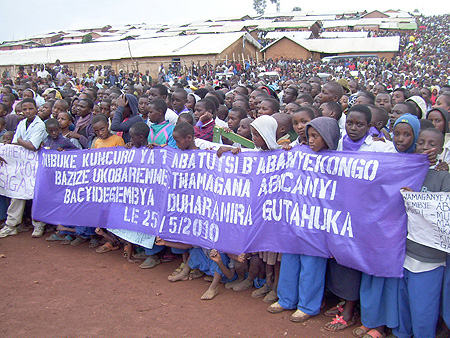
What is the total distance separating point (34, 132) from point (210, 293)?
4068 millimetres

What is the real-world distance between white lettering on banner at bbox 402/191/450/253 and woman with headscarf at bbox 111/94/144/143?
397cm

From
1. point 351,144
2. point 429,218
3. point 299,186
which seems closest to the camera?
point 429,218

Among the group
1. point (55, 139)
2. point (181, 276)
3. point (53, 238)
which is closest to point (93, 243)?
point (53, 238)

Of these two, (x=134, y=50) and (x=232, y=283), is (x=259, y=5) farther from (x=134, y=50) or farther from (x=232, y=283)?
(x=232, y=283)

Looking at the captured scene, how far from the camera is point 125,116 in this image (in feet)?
20.6

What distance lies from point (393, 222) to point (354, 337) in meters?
1.13

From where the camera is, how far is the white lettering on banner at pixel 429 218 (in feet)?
10.9

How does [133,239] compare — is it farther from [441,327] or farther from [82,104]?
[441,327]

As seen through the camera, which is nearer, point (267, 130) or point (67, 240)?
point (267, 130)

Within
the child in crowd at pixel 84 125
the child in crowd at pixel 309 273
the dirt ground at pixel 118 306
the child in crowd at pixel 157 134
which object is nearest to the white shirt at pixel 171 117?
the child in crowd at pixel 157 134

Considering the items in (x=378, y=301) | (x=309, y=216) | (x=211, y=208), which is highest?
(x=309, y=216)

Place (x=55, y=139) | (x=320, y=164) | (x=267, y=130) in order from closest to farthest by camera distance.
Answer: (x=320, y=164)
(x=267, y=130)
(x=55, y=139)

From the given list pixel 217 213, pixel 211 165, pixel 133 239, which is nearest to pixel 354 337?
pixel 217 213

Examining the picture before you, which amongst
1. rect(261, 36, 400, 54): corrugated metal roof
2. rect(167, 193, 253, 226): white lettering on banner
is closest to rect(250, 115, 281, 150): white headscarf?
rect(167, 193, 253, 226): white lettering on banner
